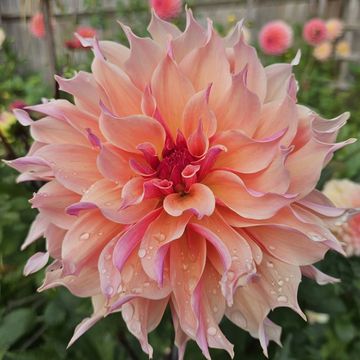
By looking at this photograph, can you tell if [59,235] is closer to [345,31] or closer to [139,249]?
[139,249]

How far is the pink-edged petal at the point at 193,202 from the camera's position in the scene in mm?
408

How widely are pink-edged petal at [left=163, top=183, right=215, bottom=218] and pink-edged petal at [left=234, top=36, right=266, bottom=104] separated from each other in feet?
0.34

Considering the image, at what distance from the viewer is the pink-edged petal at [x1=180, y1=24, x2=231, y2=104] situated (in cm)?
44

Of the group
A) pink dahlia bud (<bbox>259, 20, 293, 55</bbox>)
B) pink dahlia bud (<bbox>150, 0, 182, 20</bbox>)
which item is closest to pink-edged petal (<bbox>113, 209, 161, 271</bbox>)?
pink dahlia bud (<bbox>150, 0, 182, 20</bbox>)

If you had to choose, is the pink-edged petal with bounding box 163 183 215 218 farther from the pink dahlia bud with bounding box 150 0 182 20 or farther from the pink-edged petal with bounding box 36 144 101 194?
the pink dahlia bud with bounding box 150 0 182 20

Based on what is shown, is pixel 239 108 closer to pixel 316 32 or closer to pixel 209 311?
pixel 209 311

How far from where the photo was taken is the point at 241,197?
1.42ft

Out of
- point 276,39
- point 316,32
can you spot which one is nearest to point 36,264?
point 276,39

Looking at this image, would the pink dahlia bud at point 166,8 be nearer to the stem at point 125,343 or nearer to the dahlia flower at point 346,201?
the dahlia flower at point 346,201

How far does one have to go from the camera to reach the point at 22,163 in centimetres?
43

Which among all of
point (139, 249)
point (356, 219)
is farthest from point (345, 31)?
point (139, 249)

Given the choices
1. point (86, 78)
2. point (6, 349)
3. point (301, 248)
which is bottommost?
point (6, 349)

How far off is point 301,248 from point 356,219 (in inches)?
15.1

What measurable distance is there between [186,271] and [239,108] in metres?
0.16
